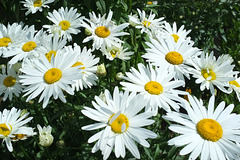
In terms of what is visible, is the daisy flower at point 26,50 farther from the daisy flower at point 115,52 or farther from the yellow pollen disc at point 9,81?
the daisy flower at point 115,52

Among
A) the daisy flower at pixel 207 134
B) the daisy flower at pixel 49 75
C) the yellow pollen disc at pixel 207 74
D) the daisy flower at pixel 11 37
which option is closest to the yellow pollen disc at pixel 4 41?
the daisy flower at pixel 11 37

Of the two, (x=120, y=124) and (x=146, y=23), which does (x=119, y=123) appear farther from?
(x=146, y=23)

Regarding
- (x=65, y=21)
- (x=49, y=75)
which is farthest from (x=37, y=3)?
(x=49, y=75)

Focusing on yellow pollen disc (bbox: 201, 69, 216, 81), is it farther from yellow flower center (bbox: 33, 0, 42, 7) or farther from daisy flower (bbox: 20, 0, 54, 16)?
yellow flower center (bbox: 33, 0, 42, 7)

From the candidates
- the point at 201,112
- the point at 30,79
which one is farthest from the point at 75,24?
the point at 201,112

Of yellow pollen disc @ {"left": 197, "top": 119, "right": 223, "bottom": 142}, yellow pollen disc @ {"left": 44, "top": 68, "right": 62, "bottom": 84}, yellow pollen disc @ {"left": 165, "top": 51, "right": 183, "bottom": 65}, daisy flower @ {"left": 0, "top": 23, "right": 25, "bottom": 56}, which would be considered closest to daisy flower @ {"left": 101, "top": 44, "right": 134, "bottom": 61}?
yellow pollen disc @ {"left": 165, "top": 51, "right": 183, "bottom": 65}

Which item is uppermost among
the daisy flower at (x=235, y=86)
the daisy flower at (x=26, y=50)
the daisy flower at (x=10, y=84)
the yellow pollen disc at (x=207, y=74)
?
the daisy flower at (x=26, y=50)

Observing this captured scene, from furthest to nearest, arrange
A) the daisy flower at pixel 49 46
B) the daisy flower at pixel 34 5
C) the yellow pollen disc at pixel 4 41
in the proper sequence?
the daisy flower at pixel 34 5
the yellow pollen disc at pixel 4 41
the daisy flower at pixel 49 46
